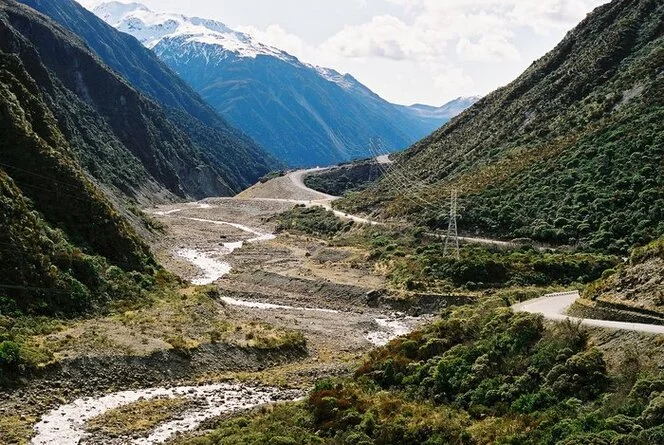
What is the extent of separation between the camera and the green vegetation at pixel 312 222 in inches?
4417

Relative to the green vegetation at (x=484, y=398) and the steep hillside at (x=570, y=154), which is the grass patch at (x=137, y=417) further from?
the steep hillside at (x=570, y=154)

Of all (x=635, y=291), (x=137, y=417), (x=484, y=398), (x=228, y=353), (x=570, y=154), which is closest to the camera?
(x=484, y=398)

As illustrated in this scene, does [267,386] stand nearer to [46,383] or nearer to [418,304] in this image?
[46,383]

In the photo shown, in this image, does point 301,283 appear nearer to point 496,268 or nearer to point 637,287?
point 496,268

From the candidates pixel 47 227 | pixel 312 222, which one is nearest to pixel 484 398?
pixel 47 227

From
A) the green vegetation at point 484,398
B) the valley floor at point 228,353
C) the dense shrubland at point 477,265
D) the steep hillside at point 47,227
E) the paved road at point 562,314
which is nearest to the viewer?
the green vegetation at point 484,398

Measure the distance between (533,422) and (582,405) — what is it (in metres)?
1.95

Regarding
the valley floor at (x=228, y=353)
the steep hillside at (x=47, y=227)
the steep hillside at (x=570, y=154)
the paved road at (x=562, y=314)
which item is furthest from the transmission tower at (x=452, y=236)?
the steep hillside at (x=47, y=227)

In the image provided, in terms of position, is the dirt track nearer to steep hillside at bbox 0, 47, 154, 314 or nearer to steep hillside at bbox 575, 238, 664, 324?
steep hillside at bbox 0, 47, 154, 314

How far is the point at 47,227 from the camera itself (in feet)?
179

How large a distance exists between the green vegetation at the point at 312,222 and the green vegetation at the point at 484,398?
74.1 meters

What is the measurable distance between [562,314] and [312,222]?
8976cm

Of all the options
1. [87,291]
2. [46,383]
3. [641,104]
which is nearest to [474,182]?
[641,104]

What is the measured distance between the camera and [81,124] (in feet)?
506
